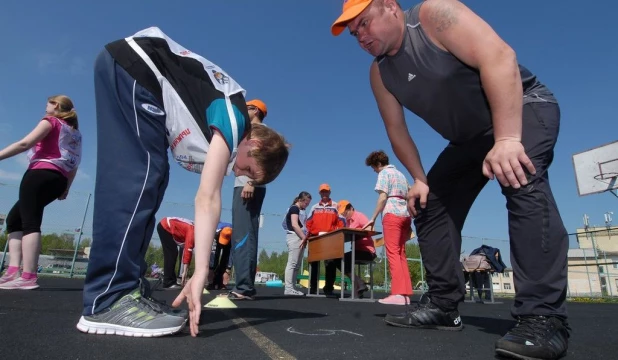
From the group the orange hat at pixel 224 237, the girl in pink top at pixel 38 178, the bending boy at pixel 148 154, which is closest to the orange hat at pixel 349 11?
the bending boy at pixel 148 154

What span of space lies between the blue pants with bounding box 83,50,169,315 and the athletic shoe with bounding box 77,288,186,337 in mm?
42

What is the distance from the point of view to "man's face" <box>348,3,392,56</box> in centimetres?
194

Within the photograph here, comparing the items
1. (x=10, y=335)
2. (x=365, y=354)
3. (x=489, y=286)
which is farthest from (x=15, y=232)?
(x=489, y=286)

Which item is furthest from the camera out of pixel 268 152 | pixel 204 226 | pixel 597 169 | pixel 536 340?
pixel 597 169

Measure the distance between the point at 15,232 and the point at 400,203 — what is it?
4.25m

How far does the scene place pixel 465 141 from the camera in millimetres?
2162

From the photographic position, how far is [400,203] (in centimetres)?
504

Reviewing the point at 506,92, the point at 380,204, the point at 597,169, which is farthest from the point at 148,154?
the point at 597,169

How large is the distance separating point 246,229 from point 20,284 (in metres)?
2.20

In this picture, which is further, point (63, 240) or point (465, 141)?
point (63, 240)

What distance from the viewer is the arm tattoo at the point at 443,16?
5.78 feet

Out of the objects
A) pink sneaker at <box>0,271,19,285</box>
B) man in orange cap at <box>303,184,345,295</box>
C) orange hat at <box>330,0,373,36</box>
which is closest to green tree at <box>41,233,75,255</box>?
man in orange cap at <box>303,184,345,295</box>

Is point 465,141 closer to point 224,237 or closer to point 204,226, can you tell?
point 204,226

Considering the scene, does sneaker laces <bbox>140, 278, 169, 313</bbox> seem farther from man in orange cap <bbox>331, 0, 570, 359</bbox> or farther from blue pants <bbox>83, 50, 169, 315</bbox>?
man in orange cap <bbox>331, 0, 570, 359</bbox>
